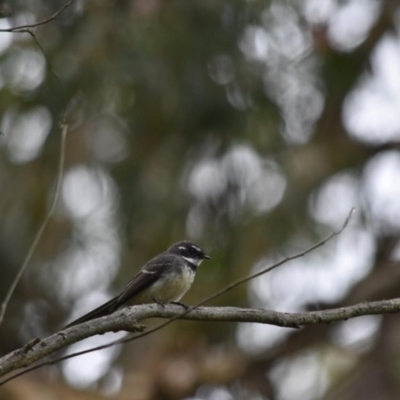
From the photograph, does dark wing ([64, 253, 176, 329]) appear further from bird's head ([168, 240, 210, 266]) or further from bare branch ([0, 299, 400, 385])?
bare branch ([0, 299, 400, 385])

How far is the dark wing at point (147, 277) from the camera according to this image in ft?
19.5

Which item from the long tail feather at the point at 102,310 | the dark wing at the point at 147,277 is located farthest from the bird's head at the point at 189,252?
the long tail feather at the point at 102,310

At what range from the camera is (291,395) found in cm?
1178

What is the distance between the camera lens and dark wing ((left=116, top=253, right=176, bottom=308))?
19.5 feet

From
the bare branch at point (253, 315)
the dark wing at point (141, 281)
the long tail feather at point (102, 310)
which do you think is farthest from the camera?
the dark wing at point (141, 281)

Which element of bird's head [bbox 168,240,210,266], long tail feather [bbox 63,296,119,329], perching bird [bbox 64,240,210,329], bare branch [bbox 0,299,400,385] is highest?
A: bird's head [bbox 168,240,210,266]

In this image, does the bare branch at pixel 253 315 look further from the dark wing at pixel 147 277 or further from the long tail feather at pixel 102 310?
the dark wing at pixel 147 277

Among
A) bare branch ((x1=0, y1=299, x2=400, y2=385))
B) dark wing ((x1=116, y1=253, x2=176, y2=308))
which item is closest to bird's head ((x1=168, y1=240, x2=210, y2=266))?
dark wing ((x1=116, y1=253, x2=176, y2=308))

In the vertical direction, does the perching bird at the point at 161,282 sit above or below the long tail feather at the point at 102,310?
above

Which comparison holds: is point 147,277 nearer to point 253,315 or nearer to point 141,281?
point 141,281

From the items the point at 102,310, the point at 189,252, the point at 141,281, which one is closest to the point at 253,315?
the point at 102,310

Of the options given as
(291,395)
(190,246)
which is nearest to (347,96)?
(291,395)

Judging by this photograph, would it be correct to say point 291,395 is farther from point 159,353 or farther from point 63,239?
point 63,239

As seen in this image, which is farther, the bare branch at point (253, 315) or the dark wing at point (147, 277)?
the dark wing at point (147, 277)
